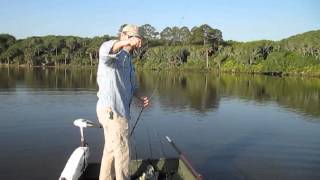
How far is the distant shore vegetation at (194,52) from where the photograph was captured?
93312mm

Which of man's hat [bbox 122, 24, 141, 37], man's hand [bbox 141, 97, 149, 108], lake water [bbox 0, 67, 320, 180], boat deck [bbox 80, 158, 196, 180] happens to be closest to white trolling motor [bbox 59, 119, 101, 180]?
boat deck [bbox 80, 158, 196, 180]

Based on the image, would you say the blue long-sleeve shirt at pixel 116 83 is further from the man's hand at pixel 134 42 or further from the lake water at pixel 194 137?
the lake water at pixel 194 137

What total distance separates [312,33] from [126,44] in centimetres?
10856

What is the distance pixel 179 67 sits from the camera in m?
109

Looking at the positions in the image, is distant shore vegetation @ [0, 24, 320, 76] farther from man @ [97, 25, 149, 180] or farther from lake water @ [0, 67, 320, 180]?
man @ [97, 25, 149, 180]

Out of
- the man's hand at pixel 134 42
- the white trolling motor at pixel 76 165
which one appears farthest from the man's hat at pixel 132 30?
the white trolling motor at pixel 76 165

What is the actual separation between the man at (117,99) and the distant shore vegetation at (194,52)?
68549 millimetres

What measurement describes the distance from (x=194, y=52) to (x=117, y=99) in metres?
105

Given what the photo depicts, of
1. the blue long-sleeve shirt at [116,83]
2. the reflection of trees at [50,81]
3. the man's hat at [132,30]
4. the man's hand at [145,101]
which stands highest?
the man's hat at [132,30]

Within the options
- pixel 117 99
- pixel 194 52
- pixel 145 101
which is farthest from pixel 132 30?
pixel 194 52

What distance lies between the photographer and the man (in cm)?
640

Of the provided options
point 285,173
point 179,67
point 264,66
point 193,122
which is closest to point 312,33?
point 264,66

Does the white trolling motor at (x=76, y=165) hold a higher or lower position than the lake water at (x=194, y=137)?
higher

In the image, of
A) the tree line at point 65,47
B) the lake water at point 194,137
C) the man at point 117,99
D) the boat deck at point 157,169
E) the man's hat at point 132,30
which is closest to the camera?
the man's hat at point 132,30
